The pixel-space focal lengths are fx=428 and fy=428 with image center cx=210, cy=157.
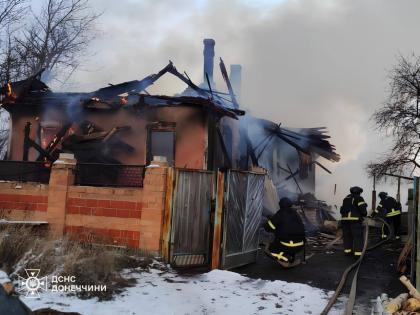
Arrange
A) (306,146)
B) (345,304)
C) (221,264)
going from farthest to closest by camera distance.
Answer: (306,146) → (221,264) → (345,304)

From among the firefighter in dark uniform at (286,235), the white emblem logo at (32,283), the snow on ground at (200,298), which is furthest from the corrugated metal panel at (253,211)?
the white emblem logo at (32,283)

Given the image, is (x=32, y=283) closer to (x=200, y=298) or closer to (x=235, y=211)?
(x=200, y=298)

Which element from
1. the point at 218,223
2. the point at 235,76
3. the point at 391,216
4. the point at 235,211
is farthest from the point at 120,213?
the point at 235,76

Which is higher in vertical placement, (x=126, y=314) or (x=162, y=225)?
(x=162, y=225)

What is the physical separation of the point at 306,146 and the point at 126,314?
12.9 m

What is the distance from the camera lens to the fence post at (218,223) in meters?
7.93

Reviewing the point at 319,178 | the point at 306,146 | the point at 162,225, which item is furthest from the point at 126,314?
the point at 319,178

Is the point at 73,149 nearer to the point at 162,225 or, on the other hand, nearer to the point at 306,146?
the point at 162,225

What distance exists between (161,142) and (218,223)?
5058mm

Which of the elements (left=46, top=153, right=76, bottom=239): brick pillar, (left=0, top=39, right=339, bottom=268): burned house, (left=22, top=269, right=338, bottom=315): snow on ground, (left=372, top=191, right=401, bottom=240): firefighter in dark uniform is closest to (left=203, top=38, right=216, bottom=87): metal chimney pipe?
(left=0, top=39, right=339, bottom=268): burned house

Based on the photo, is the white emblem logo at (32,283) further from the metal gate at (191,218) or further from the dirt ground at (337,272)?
the dirt ground at (337,272)

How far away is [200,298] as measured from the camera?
6.09 m

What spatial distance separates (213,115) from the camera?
12078 mm

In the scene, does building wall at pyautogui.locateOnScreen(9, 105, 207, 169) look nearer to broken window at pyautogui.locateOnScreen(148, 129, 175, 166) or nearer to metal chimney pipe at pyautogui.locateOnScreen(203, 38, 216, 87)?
broken window at pyautogui.locateOnScreen(148, 129, 175, 166)
